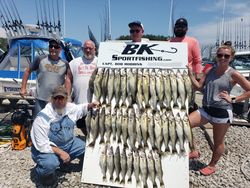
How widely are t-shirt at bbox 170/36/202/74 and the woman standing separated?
18.7 inches

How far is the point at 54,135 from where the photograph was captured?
4.28 metres

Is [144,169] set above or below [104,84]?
below

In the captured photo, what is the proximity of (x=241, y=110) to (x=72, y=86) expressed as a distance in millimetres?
6097

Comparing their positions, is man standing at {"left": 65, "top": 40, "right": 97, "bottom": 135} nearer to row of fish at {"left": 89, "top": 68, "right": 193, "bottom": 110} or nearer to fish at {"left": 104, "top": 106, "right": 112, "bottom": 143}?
row of fish at {"left": 89, "top": 68, "right": 193, "bottom": 110}

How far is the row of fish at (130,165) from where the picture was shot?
407 cm

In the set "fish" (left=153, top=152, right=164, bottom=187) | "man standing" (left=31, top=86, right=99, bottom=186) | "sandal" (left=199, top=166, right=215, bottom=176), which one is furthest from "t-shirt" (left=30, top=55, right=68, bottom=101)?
"sandal" (left=199, top=166, right=215, bottom=176)

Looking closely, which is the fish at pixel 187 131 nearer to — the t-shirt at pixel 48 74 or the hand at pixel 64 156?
the hand at pixel 64 156

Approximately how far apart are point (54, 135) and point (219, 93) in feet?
7.85

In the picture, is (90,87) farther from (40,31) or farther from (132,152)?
(40,31)

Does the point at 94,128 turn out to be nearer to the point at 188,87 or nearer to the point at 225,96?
the point at 188,87

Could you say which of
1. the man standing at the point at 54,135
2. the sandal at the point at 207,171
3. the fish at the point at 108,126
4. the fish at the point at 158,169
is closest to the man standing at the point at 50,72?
the man standing at the point at 54,135

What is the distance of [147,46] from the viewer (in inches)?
181

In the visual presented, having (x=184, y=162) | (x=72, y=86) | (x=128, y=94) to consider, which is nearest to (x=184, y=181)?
(x=184, y=162)

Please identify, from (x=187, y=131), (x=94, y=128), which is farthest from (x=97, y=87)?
(x=187, y=131)
